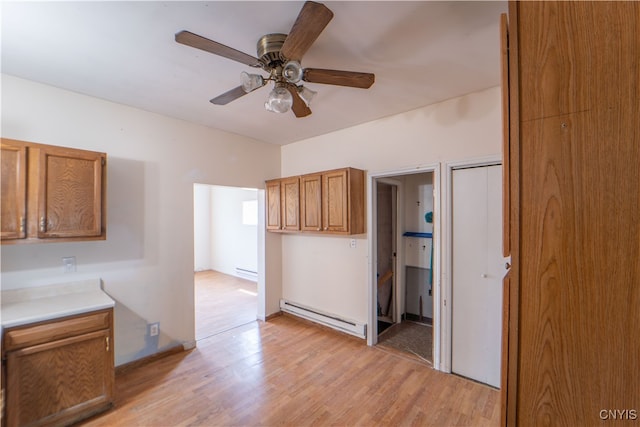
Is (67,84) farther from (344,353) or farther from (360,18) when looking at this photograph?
(344,353)

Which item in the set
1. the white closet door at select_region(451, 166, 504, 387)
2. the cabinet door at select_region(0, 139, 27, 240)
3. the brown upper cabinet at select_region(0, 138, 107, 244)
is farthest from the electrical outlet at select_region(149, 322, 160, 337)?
the white closet door at select_region(451, 166, 504, 387)

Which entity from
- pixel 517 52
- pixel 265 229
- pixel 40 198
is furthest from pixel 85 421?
pixel 517 52

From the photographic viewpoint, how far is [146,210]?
2717 millimetres

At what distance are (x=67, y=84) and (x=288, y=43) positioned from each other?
216cm

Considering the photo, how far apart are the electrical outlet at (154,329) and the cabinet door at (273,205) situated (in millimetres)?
1738

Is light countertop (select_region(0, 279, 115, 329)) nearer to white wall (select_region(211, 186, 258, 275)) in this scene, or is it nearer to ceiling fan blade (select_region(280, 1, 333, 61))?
ceiling fan blade (select_region(280, 1, 333, 61))

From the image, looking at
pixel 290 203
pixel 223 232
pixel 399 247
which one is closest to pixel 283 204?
pixel 290 203

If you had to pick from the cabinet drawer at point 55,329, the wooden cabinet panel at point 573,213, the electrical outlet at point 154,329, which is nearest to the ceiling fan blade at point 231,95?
the wooden cabinet panel at point 573,213

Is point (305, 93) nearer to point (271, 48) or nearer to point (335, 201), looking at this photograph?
point (271, 48)

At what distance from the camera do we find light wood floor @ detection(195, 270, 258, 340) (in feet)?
12.1

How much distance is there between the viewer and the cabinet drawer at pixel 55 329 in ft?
5.56

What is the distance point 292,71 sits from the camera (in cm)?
150

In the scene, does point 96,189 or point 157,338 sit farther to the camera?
point 157,338

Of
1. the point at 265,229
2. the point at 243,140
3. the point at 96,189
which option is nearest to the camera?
the point at 96,189
